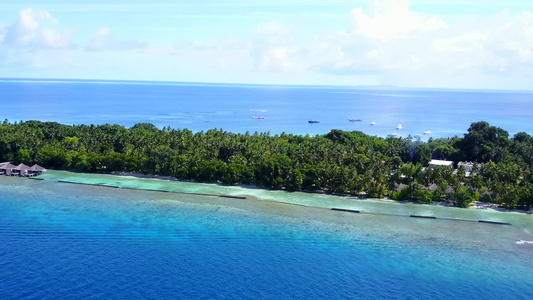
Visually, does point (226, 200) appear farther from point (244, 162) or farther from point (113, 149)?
point (113, 149)

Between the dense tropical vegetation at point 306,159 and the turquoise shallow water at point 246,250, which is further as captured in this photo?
the dense tropical vegetation at point 306,159

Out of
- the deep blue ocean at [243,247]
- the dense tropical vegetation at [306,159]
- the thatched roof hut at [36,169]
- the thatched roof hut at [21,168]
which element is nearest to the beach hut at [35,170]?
the thatched roof hut at [36,169]

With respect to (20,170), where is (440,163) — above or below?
above

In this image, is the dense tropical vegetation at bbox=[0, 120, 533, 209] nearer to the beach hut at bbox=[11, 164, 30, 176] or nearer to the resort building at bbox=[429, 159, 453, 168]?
the resort building at bbox=[429, 159, 453, 168]

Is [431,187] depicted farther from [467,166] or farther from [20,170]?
[20,170]

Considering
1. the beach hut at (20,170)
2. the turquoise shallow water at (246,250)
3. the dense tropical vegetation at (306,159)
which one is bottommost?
the turquoise shallow water at (246,250)

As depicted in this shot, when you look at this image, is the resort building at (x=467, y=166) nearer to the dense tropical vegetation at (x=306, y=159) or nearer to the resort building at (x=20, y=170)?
the dense tropical vegetation at (x=306, y=159)

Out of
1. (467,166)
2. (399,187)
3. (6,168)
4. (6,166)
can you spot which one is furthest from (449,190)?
(6,166)
